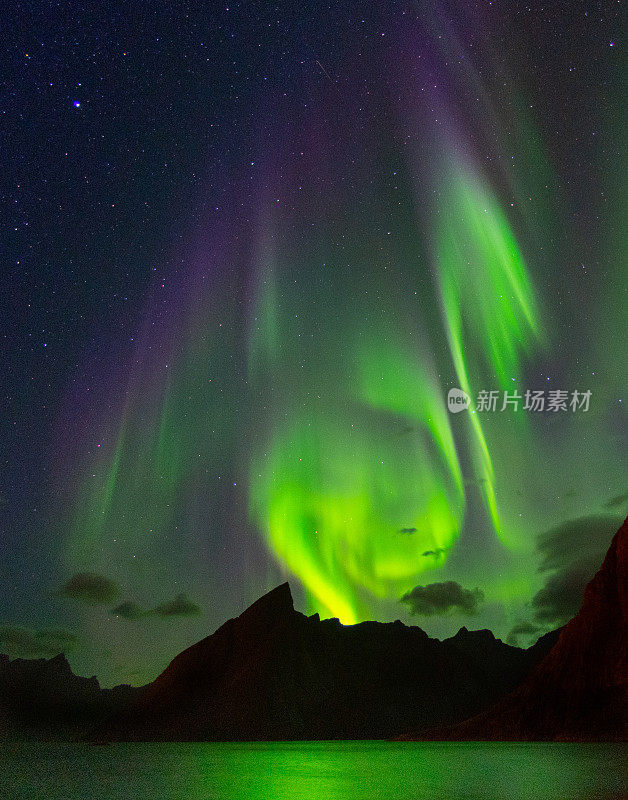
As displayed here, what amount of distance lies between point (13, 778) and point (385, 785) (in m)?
27.1

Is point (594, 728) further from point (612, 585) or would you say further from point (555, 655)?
point (612, 585)

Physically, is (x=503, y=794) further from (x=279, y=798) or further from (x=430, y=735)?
(x=430, y=735)

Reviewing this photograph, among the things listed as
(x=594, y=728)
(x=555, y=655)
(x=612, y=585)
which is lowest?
Answer: (x=594, y=728)

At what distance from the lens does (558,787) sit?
33.8 meters

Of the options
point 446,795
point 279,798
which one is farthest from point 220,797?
point 446,795

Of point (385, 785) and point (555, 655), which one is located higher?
point (555, 655)

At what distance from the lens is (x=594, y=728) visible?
130 m

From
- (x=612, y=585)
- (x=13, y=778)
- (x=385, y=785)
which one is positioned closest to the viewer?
(x=385, y=785)

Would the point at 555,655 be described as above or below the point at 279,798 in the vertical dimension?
above

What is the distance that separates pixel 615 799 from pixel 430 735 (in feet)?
584

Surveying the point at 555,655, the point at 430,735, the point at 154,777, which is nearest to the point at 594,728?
the point at 555,655

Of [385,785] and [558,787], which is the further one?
[385,785]

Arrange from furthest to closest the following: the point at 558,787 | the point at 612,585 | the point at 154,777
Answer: the point at 612,585 < the point at 154,777 < the point at 558,787

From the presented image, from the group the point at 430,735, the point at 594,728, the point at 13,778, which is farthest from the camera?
the point at 430,735
